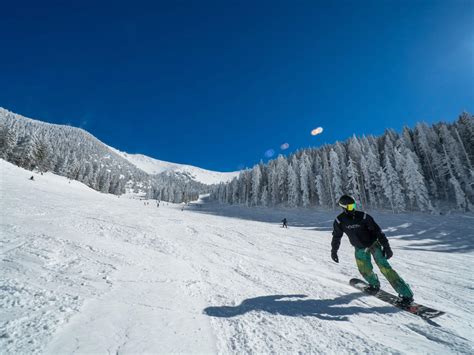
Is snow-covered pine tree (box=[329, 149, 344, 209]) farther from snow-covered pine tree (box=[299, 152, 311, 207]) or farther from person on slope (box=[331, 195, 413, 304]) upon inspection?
person on slope (box=[331, 195, 413, 304])

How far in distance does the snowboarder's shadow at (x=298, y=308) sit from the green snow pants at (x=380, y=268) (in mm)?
522

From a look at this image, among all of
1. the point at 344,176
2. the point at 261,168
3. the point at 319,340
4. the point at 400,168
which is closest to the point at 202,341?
the point at 319,340

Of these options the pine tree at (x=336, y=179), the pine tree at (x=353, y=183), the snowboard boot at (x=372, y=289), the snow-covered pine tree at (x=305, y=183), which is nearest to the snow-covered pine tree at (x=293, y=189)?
the snow-covered pine tree at (x=305, y=183)

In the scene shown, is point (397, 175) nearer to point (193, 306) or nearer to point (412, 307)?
point (412, 307)

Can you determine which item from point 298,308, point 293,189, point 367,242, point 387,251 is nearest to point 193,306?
point 298,308

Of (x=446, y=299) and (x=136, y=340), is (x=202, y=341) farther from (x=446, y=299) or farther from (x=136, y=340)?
(x=446, y=299)

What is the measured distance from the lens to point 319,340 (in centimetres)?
291

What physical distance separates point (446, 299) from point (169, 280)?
6287 millimetres

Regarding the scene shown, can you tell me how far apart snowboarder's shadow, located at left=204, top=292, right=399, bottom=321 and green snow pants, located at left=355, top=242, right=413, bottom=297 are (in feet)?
1.71

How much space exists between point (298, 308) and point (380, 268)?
224 cm

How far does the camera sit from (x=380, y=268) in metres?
4.74

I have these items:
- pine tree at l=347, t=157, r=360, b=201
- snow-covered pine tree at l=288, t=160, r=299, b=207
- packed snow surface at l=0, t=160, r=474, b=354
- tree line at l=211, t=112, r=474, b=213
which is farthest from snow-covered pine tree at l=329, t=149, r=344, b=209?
packed snow surface at l=0, t=160, r=474, b=354

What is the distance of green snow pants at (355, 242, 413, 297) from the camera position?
4.41 metres

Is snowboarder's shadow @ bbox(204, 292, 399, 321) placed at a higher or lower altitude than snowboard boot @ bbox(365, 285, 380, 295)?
lower
